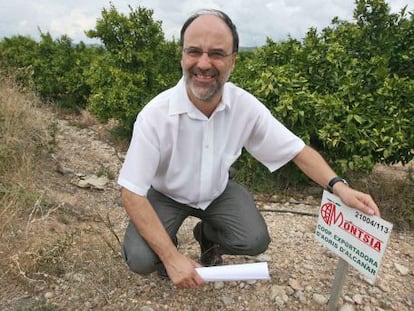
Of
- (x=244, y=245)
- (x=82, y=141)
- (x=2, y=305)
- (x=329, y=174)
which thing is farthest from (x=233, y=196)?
(x=82, y=141)

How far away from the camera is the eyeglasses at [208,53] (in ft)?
5.96

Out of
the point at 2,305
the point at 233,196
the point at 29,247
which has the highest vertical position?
the point at 233,196

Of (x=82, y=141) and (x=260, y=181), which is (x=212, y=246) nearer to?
(x=260, y=181)

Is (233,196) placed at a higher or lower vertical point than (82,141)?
higher

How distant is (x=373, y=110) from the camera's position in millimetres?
3180

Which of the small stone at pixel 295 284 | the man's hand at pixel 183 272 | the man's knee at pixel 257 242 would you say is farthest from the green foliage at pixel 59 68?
the man's hand at pixel 183 272

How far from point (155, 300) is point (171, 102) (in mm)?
1103

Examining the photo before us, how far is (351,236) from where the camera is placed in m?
1.72

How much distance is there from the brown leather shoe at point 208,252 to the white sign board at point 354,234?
746 millimetres

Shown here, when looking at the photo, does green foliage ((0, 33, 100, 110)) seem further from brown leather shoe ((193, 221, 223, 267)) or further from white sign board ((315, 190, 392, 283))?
white sign board ((315, 190, 392, 283))

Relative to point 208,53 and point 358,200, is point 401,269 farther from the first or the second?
point 208,53

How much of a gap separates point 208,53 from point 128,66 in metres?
3.59

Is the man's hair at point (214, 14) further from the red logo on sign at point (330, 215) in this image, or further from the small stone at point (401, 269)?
the small stone at point (401, 269)

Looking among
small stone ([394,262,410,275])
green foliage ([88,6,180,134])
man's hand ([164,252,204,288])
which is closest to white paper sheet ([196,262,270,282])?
man's hand ([164,252,204,288])
